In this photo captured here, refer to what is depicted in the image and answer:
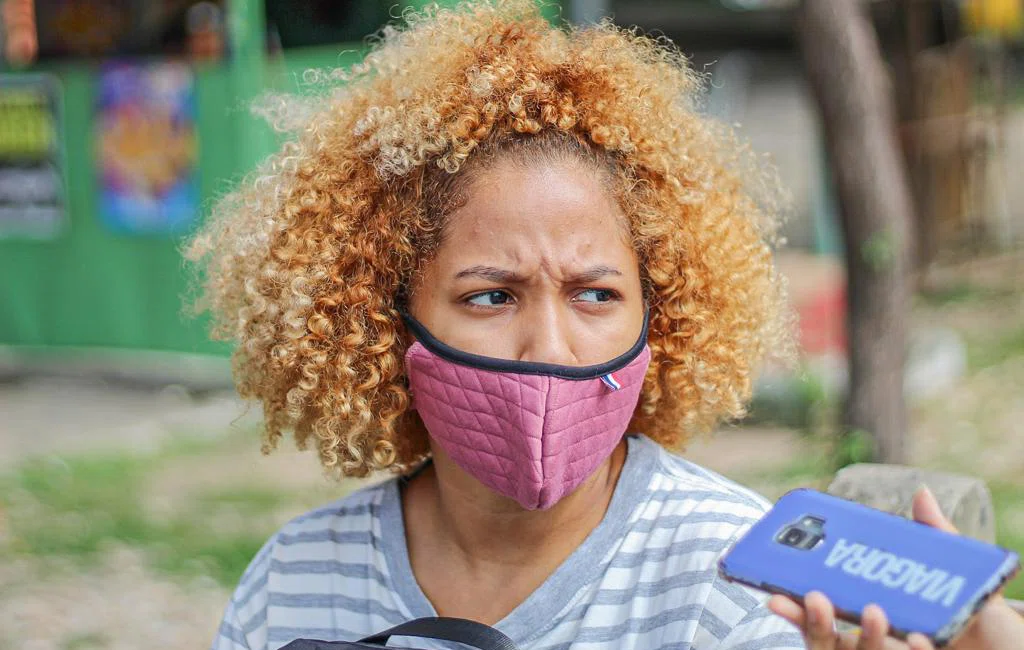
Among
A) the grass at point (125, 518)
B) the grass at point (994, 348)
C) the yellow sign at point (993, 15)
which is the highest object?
the yellow sign at point (993, 15)

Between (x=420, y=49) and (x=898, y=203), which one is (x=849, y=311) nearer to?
(x=898, y=203)

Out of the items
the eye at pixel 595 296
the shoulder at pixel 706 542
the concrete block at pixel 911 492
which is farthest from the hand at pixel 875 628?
the concrete block at pixel 911 492

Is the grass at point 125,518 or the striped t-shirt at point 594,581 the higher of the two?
the striped t-shirt at point 594,581

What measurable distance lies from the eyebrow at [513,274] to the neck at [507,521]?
12.5 inches

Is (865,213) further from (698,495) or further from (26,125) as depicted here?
(26,125)

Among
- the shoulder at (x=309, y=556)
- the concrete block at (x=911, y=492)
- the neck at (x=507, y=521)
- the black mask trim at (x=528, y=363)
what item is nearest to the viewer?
the black mask trim at (x=528, y=363)

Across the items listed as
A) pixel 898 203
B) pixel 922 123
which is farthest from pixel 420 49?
pixel 922 123

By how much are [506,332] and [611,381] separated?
174 millimetres

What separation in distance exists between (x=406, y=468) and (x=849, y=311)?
285 cm

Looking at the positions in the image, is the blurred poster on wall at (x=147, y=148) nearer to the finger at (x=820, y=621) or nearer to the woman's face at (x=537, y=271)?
the woman's face at (x=537, y=271)

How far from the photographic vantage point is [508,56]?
1.98 meters

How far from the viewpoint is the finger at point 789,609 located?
4.44ft

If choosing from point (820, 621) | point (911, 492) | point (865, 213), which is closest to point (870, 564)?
point (820, 621)

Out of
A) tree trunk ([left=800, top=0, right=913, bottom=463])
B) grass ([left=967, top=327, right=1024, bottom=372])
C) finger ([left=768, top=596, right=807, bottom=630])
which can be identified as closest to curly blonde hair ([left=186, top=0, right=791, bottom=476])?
finger ([left=768, top=596, right=807, bottom=630])
